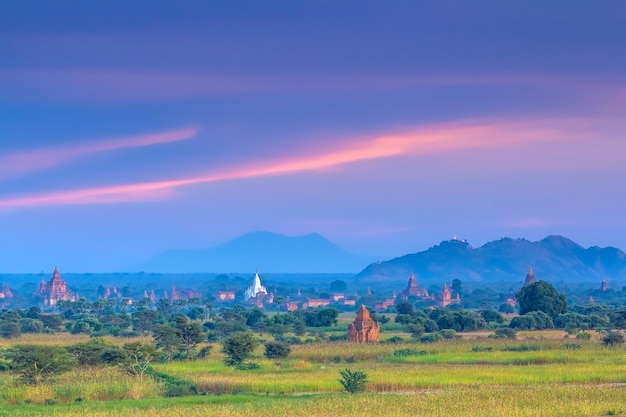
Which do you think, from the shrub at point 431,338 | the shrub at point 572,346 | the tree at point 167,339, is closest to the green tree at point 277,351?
the tree at point 167,339

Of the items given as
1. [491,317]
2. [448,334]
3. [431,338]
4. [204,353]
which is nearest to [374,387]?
[204,353]

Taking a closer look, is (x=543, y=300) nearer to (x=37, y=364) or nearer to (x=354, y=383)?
(x=354, y=383)

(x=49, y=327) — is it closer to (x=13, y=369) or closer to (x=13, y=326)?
(x=13, y=326)

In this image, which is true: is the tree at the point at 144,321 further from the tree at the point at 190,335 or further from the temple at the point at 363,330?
the tree at the point at 190,335

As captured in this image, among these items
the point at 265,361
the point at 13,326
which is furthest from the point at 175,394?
the point at 13,326

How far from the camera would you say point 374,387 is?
149 ft

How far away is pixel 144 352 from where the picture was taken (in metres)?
54.1

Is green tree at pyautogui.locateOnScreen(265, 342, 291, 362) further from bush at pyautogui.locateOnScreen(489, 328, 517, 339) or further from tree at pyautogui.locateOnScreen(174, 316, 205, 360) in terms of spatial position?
bush at pyautogui.locateOnScreen(489, 328, 517, 339)

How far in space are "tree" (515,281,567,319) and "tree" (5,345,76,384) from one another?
→ 221 ft

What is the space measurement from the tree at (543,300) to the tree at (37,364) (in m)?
67.4

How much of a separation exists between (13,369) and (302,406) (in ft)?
56.5

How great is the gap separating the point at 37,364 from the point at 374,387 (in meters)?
16.0

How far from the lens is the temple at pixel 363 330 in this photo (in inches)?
3068

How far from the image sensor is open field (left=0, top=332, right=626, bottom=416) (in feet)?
122
